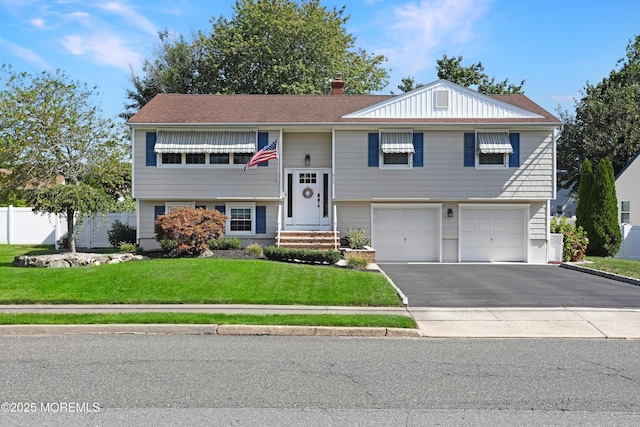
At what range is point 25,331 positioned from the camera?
893 centimetres

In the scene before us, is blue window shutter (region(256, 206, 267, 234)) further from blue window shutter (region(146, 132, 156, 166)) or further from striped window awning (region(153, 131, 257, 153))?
blue window shutter (region(146, 132, 156, 166))

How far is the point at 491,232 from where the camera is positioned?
67.5 feet

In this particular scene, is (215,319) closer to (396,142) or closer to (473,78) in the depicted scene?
(396,142)

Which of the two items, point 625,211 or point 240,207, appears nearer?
point 240,207

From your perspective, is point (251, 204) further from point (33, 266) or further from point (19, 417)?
point (19, 417)

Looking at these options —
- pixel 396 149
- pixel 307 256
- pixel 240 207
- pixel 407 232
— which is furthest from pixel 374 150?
pixel 307 256

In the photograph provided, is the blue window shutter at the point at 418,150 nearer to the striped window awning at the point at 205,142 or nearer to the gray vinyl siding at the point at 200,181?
the gray vinyl siding at the point at 200,181

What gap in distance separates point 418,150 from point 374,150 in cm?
164

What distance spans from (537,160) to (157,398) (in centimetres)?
1790

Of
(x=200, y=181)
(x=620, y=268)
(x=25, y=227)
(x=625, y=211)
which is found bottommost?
(x=620, y=268)

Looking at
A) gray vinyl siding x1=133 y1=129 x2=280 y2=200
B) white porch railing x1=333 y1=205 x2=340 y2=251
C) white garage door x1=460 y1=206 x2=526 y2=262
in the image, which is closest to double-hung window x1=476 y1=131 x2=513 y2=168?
white garage door x1=460 y1=206 x2=526 y2=262

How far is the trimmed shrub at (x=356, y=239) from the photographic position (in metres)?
18.8

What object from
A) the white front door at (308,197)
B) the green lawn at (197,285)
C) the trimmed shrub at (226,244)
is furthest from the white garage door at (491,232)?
the trimmed shrub at (226,244)

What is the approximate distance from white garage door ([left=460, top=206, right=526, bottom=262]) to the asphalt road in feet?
39.5
